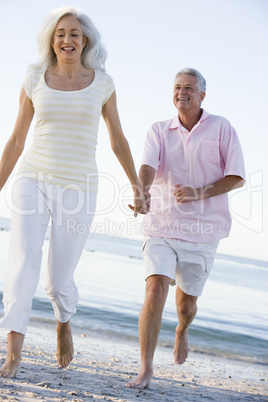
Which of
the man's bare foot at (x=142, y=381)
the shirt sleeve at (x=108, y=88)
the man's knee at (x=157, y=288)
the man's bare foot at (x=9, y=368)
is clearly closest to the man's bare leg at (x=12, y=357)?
the man's bare foot at (x=9, y=368)

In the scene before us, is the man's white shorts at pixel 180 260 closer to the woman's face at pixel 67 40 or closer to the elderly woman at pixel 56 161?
the elderly woman at pixel 56 161

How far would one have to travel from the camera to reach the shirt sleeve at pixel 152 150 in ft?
14.3

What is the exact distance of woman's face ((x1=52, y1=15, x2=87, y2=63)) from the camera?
11.8 feet

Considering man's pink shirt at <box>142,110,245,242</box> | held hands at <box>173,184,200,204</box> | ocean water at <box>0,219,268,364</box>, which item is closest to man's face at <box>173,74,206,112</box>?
man's pink shirt at <box>142,110,245,242</box>

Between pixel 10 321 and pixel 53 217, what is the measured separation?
28.1 inches

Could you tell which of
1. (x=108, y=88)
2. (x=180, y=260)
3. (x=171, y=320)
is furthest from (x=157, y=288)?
(x=171, y=320)

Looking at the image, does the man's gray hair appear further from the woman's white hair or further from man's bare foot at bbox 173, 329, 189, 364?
man's bare foot at bbox 173, 329, 189, 364

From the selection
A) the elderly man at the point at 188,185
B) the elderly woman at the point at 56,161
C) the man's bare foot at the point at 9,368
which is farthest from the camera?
the elderly man at the point at 188,185

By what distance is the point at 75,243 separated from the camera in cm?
352

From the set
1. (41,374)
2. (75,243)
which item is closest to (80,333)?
(41,374)

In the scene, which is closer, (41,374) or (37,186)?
(37,186)

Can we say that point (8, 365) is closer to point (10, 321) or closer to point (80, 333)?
point (10, 321)

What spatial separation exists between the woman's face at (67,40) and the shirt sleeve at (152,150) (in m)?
1.09

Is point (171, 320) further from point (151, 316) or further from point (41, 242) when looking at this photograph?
point (41, 242)
